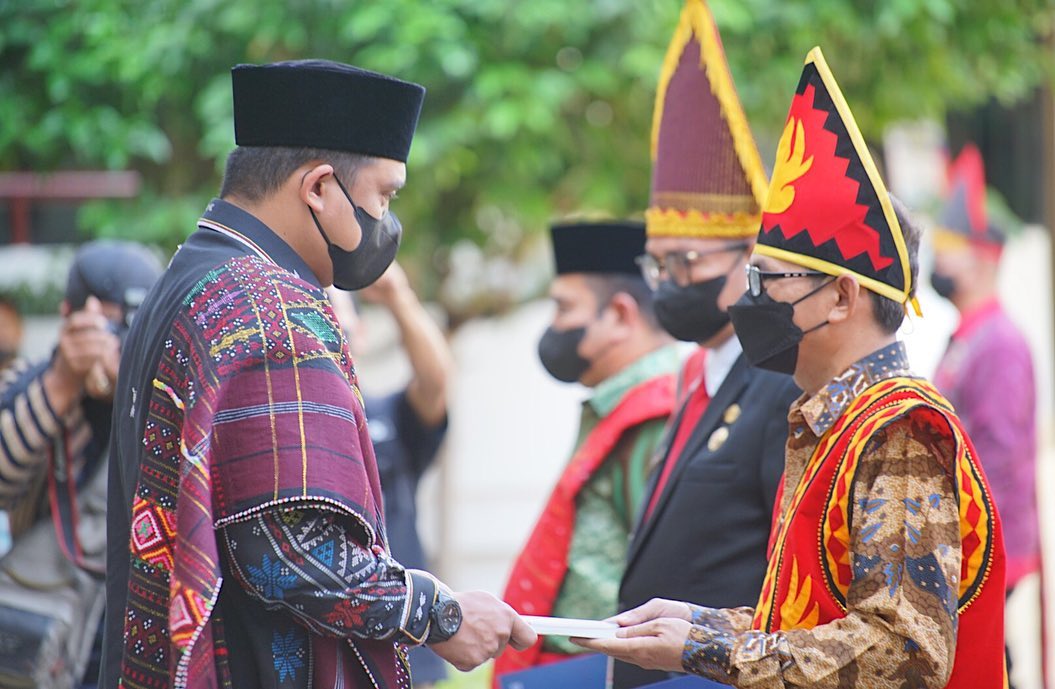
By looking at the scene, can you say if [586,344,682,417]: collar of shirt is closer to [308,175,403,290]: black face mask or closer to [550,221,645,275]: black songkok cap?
[550,221,645,275]: black songkok cap

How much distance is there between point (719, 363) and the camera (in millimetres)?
3373

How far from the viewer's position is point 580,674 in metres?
2.87

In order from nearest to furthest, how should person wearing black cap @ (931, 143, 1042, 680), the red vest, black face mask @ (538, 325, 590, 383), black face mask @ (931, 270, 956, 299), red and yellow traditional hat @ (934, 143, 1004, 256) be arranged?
the red vest
black face mask @ (538, 325, 590, 383)
person wearing black cap @ (931, 143, 1042, 680)
black face mask @ (931, 270, 956, 299)
red and yellow traditional hat @ (934, 143, 1004, 256)

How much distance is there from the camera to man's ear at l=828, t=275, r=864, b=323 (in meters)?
2.45

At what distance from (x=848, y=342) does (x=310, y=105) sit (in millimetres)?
1095

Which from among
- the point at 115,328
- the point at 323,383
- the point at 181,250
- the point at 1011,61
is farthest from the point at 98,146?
the point at 1011,61

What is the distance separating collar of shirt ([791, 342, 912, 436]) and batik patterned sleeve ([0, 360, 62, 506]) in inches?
82.8

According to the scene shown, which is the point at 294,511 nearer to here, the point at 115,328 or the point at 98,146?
the point at 115,328

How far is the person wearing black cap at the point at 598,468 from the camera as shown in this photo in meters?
3.70

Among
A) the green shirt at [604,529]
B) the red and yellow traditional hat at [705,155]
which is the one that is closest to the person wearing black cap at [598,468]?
the green shirt at [604,529]

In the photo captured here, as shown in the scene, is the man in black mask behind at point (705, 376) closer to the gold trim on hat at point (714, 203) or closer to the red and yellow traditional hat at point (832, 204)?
the gold trim on hat at point (714, 203)

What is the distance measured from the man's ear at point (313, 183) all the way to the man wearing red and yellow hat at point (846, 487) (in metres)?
0.85

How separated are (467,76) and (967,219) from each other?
9.47 ft

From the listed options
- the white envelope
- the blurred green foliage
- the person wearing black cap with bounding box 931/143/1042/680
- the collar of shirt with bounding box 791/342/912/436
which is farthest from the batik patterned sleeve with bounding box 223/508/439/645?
the person wearing black cap with bounding box 931/143/1042/680
